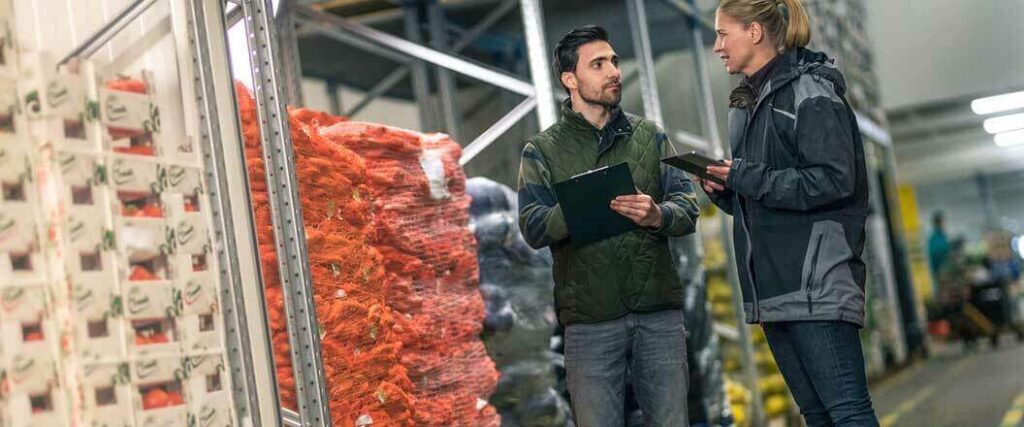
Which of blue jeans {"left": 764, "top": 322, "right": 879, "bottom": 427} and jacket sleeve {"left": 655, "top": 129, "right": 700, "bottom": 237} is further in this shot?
jacket sleeve {"left": 655, "top": 129, "right": 700, "bottom": 237}

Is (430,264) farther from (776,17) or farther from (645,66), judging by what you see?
(645,66)

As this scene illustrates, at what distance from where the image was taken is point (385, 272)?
15.9 ft

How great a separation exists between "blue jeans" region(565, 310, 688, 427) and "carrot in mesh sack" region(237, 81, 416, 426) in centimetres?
76

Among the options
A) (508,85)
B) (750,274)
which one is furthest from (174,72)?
(508,85)

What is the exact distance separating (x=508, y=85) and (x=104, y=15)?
3.62m

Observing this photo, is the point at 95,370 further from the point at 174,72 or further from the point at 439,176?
the point at 439,176

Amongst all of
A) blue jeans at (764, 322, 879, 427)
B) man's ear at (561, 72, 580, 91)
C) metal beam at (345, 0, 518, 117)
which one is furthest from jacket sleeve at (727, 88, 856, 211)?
metal beam at (345, 0, 518, 117)

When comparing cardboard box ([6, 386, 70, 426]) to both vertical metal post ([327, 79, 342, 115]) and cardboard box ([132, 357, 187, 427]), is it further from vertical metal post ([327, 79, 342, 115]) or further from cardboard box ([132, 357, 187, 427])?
vertical metal post ([327, 79, 342, 115])

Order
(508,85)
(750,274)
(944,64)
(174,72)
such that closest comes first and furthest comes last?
(174,72) < (750,274) < (508,85) < (944,64)

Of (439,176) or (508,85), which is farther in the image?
(508,85)

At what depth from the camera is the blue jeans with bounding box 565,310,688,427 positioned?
13.6 ft

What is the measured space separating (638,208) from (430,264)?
1.25 metres

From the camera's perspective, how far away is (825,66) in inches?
149

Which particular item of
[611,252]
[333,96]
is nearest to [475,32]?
[333,96]
